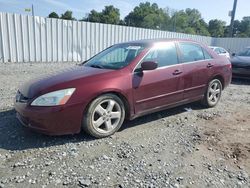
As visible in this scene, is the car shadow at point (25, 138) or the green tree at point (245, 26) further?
the green tree at point (245, 26)

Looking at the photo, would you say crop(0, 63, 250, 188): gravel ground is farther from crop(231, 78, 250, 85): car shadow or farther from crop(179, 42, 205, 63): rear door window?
crop(231, 78, 250, 85): car shadow

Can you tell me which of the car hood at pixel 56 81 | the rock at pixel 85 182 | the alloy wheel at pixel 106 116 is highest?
the car hood at pixel 56 81

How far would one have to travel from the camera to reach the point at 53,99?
3.25 metres

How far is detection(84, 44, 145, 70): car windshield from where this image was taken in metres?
4.10

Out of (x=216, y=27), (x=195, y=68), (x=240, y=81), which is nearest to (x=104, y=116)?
(x=195, y=68)

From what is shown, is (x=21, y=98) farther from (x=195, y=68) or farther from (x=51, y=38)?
(x=51, y=38)

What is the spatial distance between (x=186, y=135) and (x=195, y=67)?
5.11ft

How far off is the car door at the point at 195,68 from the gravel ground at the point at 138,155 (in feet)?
1.94

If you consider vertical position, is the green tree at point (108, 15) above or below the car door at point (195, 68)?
above

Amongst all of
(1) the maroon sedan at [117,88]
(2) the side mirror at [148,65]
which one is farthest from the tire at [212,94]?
(2) the side mirror at [148,65]

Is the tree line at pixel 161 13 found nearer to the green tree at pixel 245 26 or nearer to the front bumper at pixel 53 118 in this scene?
the green tree at pixel 245 26

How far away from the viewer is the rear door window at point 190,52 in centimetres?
469

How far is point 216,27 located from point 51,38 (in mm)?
67345

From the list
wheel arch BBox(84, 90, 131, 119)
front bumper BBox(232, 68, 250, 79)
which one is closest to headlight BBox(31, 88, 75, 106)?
wheel arch BBox(84, 90, 131, 119)
